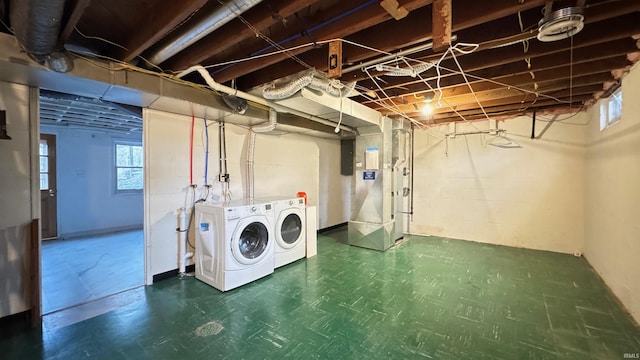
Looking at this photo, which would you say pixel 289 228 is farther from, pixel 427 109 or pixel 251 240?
pixel 427 109

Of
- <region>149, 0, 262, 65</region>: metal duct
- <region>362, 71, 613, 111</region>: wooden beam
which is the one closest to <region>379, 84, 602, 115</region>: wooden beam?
<region>362, 71, 613, 111</region>: wooden beam

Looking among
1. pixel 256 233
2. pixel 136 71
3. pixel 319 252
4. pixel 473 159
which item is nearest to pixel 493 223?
pixel 473 159

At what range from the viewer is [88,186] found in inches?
220

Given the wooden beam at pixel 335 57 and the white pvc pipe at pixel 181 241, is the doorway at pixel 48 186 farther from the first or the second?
the wooden beam at pixel 335 57

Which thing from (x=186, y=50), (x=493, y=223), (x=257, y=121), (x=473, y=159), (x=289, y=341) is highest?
(x=186, y=50)

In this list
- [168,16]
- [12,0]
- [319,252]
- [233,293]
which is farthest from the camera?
[319,252]

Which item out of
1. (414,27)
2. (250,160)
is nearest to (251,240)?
(250,160)

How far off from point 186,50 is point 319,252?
132 inches

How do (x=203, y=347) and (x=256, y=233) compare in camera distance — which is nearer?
(x=203, y=347)

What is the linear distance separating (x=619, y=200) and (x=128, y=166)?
8564mm

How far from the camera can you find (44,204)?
5.06 meters

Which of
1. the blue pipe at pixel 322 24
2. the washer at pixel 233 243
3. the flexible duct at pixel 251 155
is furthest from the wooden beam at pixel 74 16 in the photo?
the flexible duct at pixel 251 155

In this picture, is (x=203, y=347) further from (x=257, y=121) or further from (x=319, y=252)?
(x=257, y=121)

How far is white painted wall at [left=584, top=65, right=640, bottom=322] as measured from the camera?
2297 millimetres
